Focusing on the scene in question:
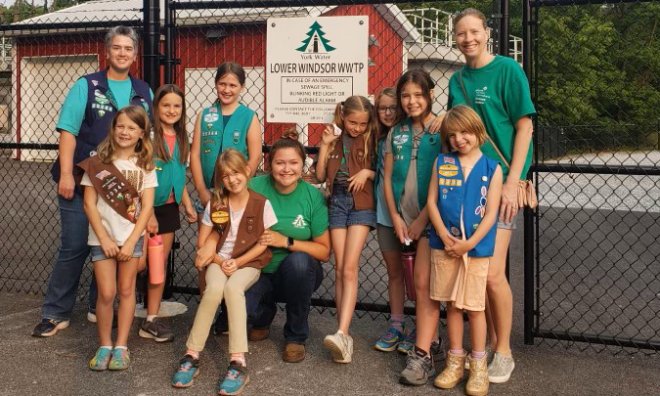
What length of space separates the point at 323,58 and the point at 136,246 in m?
1.74

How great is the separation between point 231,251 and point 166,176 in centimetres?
74

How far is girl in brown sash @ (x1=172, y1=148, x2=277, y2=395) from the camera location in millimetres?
3982

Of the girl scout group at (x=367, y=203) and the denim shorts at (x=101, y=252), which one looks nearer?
the girl scout group at (x=367, y=203)

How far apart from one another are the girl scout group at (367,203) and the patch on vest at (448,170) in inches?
0.4

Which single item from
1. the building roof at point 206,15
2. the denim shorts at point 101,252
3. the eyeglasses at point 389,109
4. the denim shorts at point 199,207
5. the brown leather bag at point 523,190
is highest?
the building roof at point 206,15

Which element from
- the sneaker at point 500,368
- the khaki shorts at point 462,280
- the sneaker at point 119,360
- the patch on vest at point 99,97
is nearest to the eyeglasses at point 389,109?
the khaki shorts at point 462,280

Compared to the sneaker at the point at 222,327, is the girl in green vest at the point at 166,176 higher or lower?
higher

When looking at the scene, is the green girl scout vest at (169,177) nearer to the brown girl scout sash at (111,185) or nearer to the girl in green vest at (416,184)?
the brown girl scout sash at (111,185)

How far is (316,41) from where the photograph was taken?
4.91 meters

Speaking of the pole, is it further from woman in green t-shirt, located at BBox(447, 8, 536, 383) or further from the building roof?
the building roof

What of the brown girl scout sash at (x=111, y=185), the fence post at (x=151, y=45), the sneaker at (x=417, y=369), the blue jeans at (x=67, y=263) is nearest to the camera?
the sneaker at (x=417, y=369)

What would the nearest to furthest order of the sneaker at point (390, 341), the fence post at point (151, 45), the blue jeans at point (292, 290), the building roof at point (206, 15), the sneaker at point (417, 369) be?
the sneaker at point (417, 369) < the blue jeans at point (292, 290) < the sneaker at point (390, 341) < the fence post at point (151, 45) < the building roof at point (206, 15)

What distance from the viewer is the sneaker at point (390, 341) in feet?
14.7

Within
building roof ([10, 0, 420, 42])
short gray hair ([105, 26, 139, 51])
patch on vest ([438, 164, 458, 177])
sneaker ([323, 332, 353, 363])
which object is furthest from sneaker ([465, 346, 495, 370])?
building roof ([10, 0, 420, 42])
